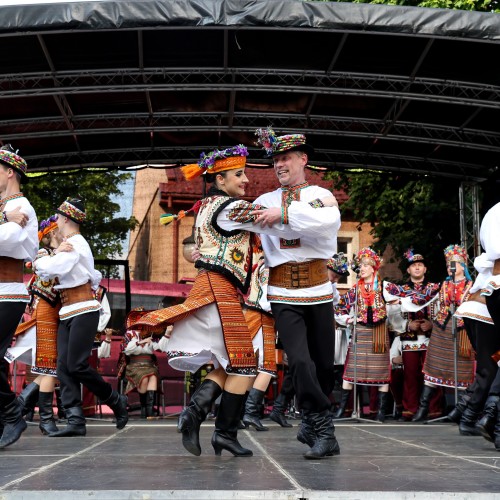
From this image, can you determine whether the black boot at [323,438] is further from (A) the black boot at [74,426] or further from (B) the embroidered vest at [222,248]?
(A) the black boot at [74,426]

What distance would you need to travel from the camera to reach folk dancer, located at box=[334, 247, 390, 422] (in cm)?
1036

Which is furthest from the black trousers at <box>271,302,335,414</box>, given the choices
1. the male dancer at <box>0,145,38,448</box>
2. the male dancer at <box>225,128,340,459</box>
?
the male dancer at <box>0,145,38,448</box>

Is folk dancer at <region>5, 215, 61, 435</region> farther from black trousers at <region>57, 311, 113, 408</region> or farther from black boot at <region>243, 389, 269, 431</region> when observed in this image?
black boot at <region>243, 389, 269, 431</region>

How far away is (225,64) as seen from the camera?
32.9 feet

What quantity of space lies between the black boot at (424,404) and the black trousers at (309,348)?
5015 millimetres

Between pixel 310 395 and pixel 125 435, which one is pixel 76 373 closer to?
pixel 125 435

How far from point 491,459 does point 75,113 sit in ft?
25.6

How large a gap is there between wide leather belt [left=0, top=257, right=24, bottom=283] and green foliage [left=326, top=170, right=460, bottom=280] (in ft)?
27.3

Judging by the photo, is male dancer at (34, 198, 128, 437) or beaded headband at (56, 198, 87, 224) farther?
beaded headband at (56, 198, 87, 224)

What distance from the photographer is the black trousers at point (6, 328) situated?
231 inches

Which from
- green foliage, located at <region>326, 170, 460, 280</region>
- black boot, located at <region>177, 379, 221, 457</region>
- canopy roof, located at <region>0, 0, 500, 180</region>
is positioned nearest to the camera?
black boot, located at <region>177, 379, 221, 457</region>

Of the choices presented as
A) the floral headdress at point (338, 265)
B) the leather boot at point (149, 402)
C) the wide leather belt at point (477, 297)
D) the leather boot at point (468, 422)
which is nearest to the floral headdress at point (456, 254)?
the floral headdress at point (338, 265)

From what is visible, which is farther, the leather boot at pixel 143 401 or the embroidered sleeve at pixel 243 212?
the leather boot at pixel 143 401

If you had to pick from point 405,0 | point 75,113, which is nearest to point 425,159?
point 75,113
